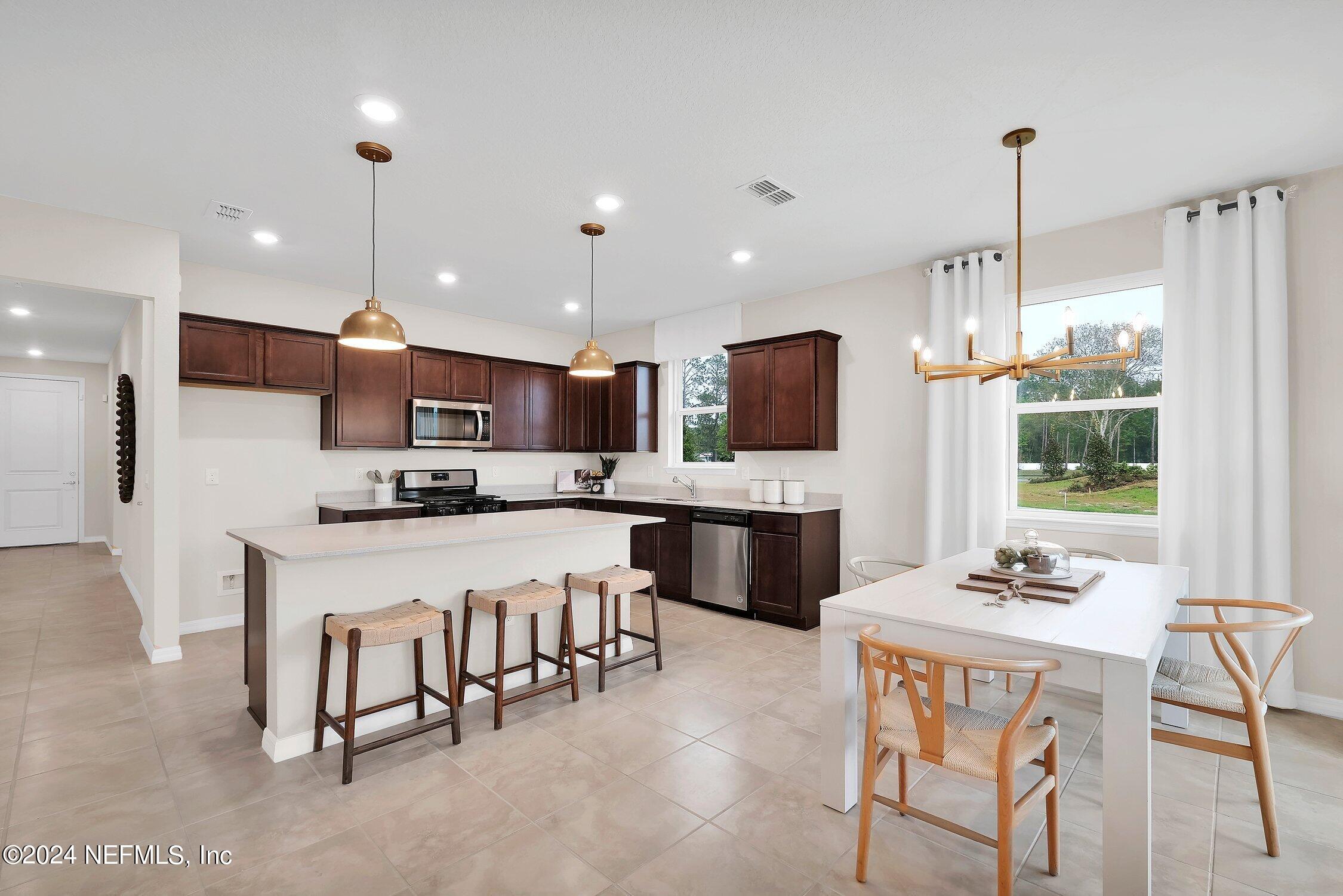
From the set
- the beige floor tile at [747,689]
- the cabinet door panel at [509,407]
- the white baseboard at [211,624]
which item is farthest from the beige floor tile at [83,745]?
the cabinet door panel at [509,407]

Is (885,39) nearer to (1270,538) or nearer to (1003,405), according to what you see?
(1003,405)

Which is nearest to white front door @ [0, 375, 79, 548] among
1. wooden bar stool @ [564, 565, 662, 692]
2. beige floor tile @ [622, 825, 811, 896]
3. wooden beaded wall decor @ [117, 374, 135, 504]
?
wooden beaded wall decor @ [117, 374, 135, 504]

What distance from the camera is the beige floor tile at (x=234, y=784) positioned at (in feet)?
7.32

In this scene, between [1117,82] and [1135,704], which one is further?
[1117,82]

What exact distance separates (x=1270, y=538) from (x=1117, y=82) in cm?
245

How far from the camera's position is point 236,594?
4656 mm

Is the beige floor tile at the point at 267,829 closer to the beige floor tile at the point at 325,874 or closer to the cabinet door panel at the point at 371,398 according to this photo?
the beige floor tile at the point at 325,874

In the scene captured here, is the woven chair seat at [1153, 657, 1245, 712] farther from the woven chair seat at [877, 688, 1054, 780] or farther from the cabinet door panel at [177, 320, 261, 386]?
the cabinet door panel at [177, 320, 261, 386]

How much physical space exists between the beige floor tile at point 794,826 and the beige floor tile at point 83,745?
233 cm

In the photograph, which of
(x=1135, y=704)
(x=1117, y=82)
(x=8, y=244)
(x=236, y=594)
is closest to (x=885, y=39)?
(x=1117, y=82)

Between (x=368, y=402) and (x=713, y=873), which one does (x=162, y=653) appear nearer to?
(x=368, y=402)

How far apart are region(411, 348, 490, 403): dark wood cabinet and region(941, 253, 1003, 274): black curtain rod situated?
411cm

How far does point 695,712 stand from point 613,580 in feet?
2.75

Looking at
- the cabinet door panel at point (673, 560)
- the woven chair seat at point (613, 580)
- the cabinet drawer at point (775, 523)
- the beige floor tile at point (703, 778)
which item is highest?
the cabinet drawer at point (775, 523)
